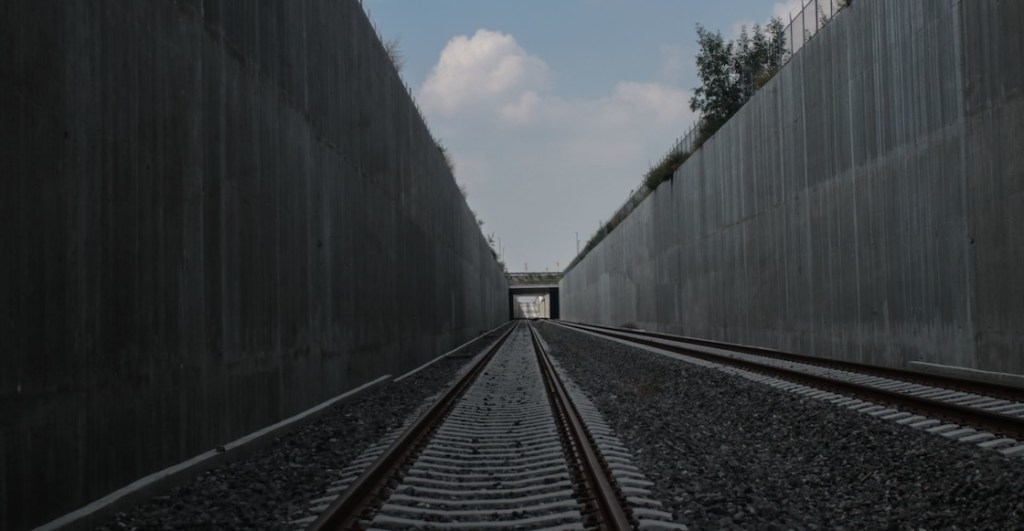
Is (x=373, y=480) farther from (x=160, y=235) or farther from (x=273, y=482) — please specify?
(x=160, y=235)

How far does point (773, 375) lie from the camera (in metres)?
13.9

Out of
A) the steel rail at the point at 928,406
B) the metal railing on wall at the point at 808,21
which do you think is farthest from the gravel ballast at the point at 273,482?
the metal railing on wall at the point at 808,21

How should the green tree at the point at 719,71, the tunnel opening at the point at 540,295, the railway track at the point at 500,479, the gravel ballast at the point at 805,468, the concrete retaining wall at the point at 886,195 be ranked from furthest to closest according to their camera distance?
the tunnel opening at the point at 540,295 < the green tree at the point at 719,71 < the concrete retaining wall at the point at 886,195 < the gravel ballast at the point at 805,468 < the railway track at the point at 500,479

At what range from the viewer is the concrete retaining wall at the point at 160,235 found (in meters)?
4.91

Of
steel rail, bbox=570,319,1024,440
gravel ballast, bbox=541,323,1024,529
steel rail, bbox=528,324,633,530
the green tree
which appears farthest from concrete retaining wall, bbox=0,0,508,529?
the green tree

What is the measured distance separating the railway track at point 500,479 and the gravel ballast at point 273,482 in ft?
1.46

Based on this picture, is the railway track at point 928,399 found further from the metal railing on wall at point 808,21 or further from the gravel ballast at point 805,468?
the metal railing on wall at point 808,21

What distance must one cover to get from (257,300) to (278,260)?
954 millimetres

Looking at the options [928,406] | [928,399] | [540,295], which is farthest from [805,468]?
[540,295]

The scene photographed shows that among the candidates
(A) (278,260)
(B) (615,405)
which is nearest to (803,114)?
(B) (615,405)

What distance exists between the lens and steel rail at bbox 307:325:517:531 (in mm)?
4930

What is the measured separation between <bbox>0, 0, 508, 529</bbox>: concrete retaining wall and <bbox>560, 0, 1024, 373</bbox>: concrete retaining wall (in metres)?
9.71

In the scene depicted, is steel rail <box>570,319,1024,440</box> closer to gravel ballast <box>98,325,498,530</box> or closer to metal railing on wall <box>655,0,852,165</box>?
gravel ballast <box>98,325,498,530</box>

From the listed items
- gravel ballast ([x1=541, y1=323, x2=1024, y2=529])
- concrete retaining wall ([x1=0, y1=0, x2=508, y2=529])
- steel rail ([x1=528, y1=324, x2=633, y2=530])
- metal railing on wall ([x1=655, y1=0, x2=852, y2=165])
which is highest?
metal railing on wall ([x1=655, y1=0, x2=852, y2=165])
